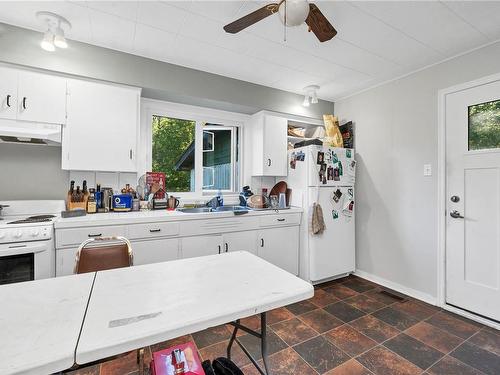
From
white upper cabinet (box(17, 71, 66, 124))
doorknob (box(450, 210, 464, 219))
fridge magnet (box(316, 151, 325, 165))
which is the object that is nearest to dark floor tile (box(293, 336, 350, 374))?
doorknob (box(450, 210, 464, 219))

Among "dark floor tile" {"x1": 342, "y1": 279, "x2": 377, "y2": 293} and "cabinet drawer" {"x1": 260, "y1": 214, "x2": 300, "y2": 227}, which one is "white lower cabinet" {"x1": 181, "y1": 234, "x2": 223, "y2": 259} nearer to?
"cabinet drawer" {"x1": 260, "y1": 214, "x2": 300, "y2": 227}

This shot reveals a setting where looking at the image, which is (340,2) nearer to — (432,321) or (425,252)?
(425,252)

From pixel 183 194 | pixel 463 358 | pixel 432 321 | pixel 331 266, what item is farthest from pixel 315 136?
pixel 463 358

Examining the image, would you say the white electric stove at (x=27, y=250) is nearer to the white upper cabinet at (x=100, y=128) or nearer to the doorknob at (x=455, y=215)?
the white upper cabinet at (x=100, y=128)

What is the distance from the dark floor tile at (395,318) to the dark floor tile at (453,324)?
17 centimetres

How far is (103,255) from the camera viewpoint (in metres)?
1.57

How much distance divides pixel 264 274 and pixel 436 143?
7.94ft

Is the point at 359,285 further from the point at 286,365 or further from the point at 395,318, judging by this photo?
the point at 286,365

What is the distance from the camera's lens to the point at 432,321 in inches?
88.5

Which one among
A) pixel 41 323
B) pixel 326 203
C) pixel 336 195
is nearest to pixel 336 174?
pixel 336 195

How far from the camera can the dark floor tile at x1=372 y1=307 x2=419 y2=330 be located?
2.19m

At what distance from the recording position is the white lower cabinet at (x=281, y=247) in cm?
282

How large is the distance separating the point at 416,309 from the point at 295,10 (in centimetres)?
275

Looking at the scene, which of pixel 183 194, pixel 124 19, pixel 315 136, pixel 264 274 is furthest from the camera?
pixel 315 136
